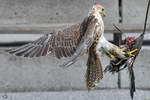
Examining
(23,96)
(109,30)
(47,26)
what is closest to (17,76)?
A: (23,96)

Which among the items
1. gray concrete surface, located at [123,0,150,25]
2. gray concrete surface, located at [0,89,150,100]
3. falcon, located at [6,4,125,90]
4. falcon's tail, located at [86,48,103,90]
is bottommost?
gray concrete surface, located at [0,89,150,100]

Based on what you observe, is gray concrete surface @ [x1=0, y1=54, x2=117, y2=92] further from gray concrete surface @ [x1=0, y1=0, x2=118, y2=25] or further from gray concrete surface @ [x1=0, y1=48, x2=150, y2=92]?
gray concrete surface @ [x1=0, y1=0, x2=118, y2=25]

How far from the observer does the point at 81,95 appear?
20.5 feet

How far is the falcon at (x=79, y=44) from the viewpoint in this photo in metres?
4.44

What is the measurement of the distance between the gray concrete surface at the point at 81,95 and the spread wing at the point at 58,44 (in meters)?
1.64

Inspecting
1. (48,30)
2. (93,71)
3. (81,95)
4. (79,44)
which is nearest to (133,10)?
(48,30)

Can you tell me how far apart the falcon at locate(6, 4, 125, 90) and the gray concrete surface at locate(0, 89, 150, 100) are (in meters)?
1.53

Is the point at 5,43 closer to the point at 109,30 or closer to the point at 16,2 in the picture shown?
the point at 16,2

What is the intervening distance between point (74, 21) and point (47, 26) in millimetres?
362

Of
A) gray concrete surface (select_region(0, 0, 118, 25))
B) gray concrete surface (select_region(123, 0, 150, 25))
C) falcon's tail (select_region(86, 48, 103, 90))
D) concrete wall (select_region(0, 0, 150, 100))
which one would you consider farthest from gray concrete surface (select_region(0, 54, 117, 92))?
falcon's tail (select_region(86, 48, 103, 90))

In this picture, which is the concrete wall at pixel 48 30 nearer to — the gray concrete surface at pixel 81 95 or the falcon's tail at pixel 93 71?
the gray concrete surface at pixel 81 95

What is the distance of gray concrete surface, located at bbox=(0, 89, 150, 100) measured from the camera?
6.24 m

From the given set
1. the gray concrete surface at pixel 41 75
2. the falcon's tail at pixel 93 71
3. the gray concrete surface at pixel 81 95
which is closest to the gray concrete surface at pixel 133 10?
the gray concrete surface at pixel 41 75

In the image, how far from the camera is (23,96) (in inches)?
247
